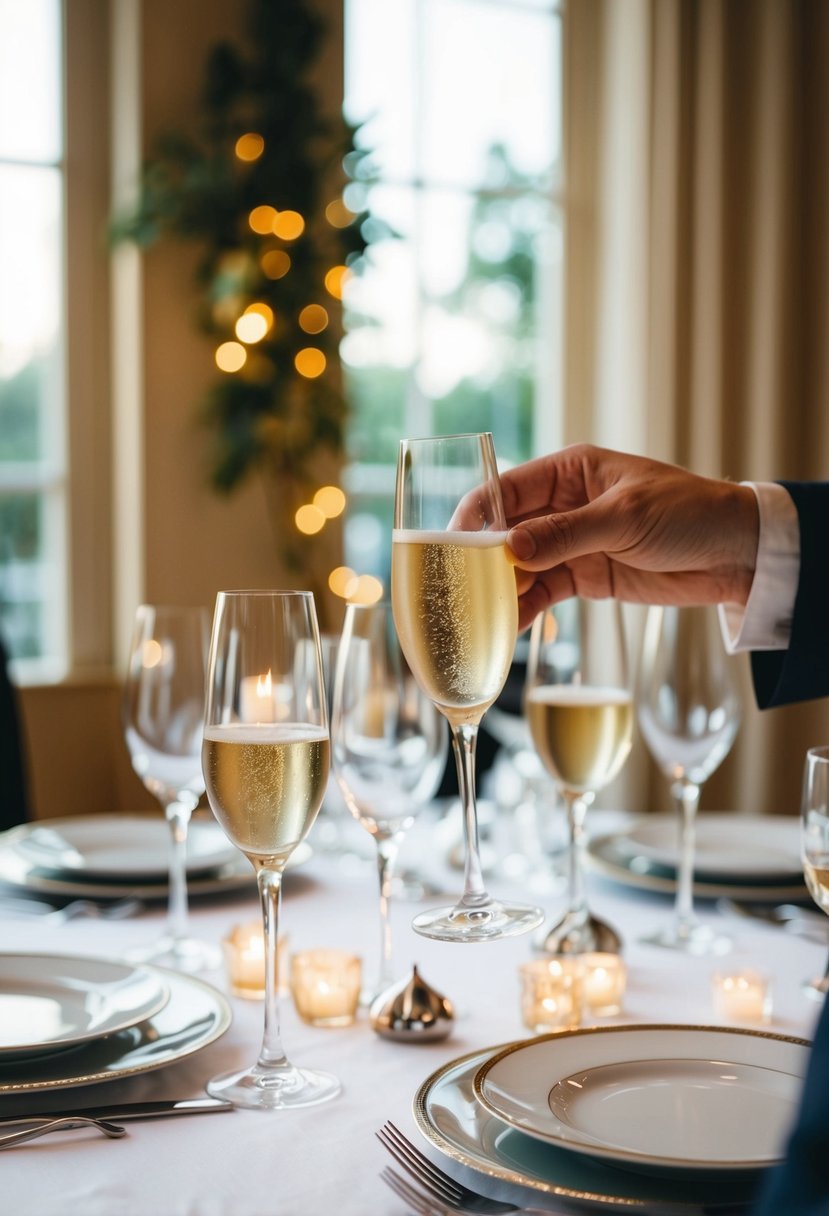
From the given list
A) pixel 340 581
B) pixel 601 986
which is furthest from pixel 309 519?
pixel 601 986

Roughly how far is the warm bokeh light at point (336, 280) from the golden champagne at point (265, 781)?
2.88 metres

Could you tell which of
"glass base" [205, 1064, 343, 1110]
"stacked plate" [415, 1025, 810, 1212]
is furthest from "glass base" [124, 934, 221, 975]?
"stacked plate" [415, 1025, 810, 1212]

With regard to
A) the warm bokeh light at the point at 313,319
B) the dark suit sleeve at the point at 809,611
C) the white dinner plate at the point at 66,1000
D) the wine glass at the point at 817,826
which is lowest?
the white dinner plate at the point at 66,1000

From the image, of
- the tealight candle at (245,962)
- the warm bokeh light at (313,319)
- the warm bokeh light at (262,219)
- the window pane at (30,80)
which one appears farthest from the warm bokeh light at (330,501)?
the tealight candle at (245,962)

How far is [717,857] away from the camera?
4.59ft

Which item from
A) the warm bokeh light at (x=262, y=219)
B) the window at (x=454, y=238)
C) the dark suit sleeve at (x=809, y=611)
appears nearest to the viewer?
the dark suit sleeve at (x=809, y=611)

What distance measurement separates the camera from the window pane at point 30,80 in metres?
3.39

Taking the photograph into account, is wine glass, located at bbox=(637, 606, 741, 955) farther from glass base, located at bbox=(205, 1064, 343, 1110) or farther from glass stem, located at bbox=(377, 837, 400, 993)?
glass base, located at bbox=(205, 1064, 343, 1110)

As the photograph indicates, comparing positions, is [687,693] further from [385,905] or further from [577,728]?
[385,905]

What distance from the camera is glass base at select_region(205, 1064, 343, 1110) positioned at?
2.56 ft

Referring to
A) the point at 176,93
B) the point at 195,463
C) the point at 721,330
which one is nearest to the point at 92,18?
the point at 176,93

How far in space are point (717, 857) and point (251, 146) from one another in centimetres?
263

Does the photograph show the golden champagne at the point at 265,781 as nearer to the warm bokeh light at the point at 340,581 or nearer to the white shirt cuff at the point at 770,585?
the white shirt cuff at the point at 770,585

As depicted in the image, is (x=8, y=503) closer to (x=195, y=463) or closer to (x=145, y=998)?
(x=195, y=463)
